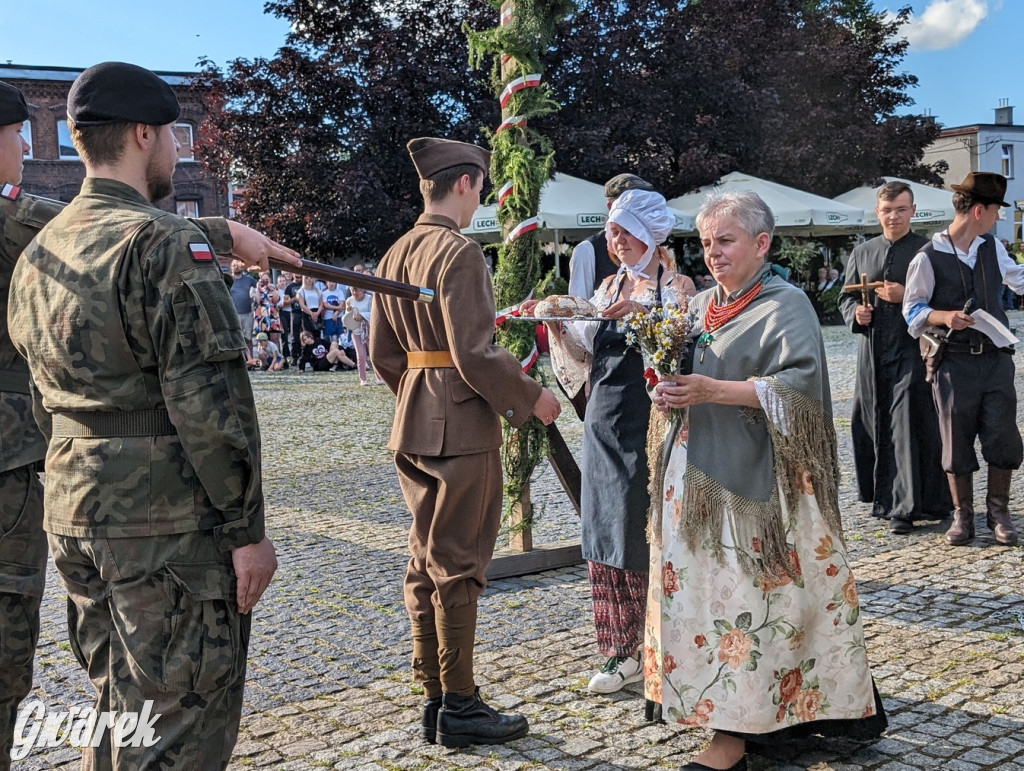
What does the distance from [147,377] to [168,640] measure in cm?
64

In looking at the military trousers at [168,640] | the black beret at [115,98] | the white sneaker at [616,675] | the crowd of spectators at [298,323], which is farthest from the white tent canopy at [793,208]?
the military trousers at [168,640]

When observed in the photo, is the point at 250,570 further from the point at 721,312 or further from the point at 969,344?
the point at 969,344

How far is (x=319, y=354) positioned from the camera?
20828 mm

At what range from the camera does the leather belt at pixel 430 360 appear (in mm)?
4012

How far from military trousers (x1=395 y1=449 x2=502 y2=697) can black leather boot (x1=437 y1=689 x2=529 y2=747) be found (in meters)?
0.05

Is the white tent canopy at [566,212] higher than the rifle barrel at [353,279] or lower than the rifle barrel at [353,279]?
higher

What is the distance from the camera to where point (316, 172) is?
914 inches

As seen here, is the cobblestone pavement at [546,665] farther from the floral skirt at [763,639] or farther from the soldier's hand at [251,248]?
the soldier's hand at [251,248]

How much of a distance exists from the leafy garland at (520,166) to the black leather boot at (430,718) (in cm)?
224

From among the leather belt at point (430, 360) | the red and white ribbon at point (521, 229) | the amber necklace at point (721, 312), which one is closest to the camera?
the amber necklace at point (721, 312)

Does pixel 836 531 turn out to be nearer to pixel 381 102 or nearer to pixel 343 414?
pixel 343 414

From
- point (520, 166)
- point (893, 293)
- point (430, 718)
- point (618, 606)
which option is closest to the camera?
point (430, 718)

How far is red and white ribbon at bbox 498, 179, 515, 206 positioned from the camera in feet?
19.7

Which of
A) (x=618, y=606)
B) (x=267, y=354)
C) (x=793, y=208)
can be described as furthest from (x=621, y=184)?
(x=793, y=208)
